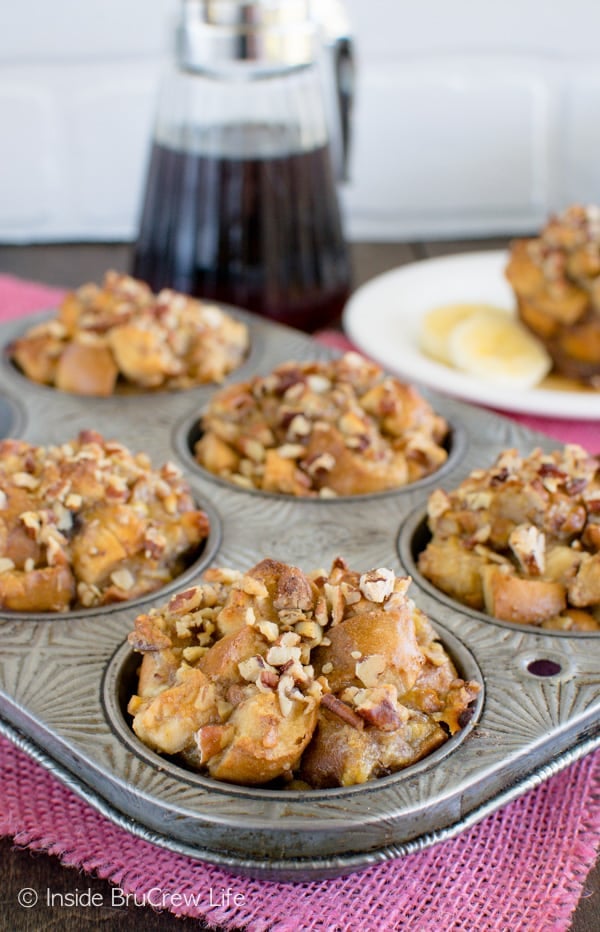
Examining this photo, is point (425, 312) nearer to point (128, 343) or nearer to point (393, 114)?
point (128, 343)

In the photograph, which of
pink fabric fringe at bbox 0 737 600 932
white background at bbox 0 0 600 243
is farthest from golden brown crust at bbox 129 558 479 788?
white background at bbox 0 0 600 243

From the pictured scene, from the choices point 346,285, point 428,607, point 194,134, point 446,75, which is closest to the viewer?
point 428,607

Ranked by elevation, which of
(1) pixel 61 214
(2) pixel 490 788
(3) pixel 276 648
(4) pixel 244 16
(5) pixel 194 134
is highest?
(4) pixel 244 16

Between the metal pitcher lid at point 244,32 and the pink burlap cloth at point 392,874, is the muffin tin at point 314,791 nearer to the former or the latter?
the pink burlap cloth at point 392,874

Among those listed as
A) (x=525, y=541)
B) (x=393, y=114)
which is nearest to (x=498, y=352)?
Result: (x=525, y=541)

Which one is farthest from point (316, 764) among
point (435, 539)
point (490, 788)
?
point (435, 539)

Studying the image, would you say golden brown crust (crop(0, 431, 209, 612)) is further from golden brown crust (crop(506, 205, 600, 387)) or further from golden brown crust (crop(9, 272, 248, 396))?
golden brown crust (crop(506, 205, 600, 387))

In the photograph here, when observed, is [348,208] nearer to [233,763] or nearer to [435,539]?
[435,539]
